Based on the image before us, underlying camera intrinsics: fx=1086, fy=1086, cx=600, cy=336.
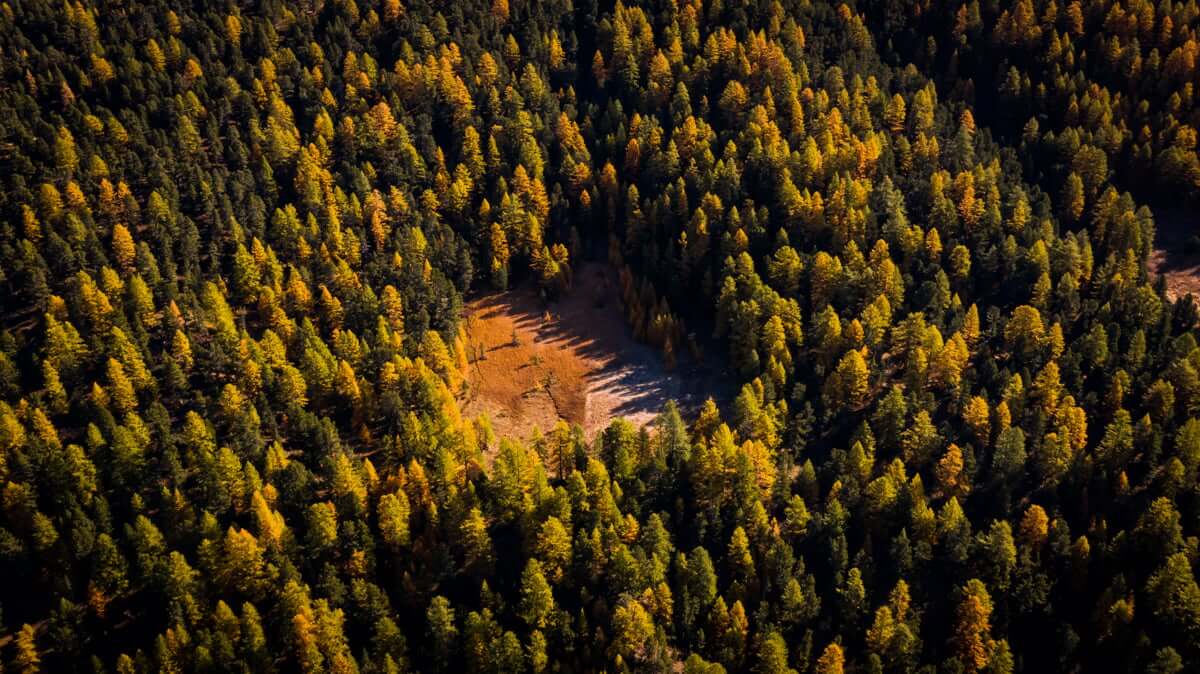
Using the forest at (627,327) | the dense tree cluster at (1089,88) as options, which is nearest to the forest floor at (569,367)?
the forest at (627,327)

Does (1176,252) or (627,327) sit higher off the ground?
(627,327)

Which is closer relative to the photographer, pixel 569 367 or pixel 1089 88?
pixel 569 367

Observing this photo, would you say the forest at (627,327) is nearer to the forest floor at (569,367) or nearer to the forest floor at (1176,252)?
the forest floor at (569,367)

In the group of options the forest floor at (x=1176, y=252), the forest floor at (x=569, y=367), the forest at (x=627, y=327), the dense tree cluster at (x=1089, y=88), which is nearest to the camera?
the forest at (x=627, y=327)

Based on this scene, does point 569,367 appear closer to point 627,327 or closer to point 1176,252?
point 627,327

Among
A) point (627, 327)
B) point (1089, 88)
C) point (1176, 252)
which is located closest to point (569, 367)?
point (627, 327)

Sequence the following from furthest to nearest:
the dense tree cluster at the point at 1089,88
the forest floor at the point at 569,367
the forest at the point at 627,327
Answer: the dense tree cluster at the point at 1089,88, the forest floor at the point at 569,367, the forest at the point at 627,327

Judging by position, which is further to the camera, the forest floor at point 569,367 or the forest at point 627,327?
the forest floor at point 569,367
